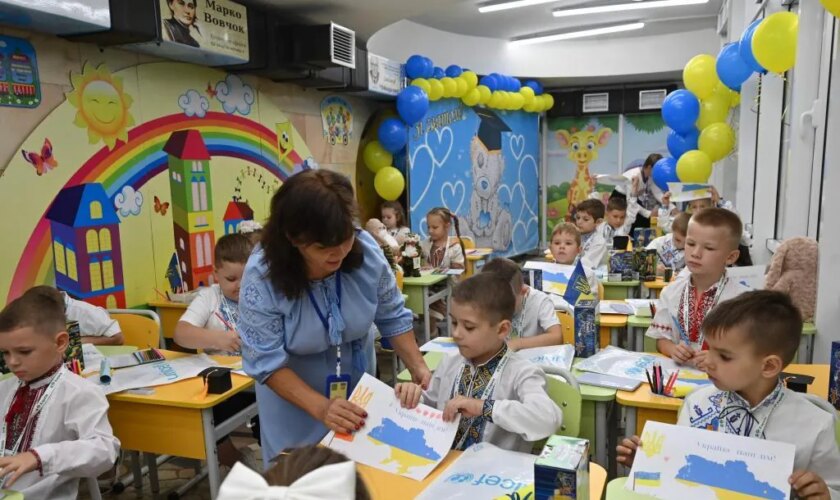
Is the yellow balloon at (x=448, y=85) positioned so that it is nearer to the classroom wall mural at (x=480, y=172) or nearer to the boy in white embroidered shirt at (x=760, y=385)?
the classroom wall mural at (x=480, y=172)

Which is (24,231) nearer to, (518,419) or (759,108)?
(518,419)

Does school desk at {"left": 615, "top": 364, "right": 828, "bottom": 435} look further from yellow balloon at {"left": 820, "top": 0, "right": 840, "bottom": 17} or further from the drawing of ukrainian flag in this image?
yellow balloon at {"left": 820, "top": 0, "right": 840, "bottom": 17}

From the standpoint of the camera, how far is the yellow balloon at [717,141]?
5270 millimetres

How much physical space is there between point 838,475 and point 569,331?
172 cm

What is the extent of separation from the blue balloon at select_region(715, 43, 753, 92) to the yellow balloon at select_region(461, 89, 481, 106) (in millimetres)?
3756

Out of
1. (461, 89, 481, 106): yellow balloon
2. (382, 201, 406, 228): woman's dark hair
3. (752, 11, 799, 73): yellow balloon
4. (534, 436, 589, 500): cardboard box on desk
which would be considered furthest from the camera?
(461, 89, 481, 106): yellow balloon

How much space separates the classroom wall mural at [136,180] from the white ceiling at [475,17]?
2.93 ft

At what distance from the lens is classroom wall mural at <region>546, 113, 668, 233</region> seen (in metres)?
10.5

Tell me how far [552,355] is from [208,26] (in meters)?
3.19

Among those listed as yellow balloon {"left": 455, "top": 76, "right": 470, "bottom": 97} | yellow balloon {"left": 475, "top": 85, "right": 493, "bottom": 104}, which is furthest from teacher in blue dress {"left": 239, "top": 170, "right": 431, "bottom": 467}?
yellow balloon {"left": 475, "top": 85, "right": 493, "bottom": 104}

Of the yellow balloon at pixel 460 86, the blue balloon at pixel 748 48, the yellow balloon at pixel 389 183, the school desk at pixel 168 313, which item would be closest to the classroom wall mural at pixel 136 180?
the school desk at pixel 168 313

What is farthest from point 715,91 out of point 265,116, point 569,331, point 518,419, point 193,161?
point 518,419

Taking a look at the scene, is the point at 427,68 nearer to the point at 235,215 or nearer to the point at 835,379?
the point at 235,215

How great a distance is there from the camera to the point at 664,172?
22.8 ft
